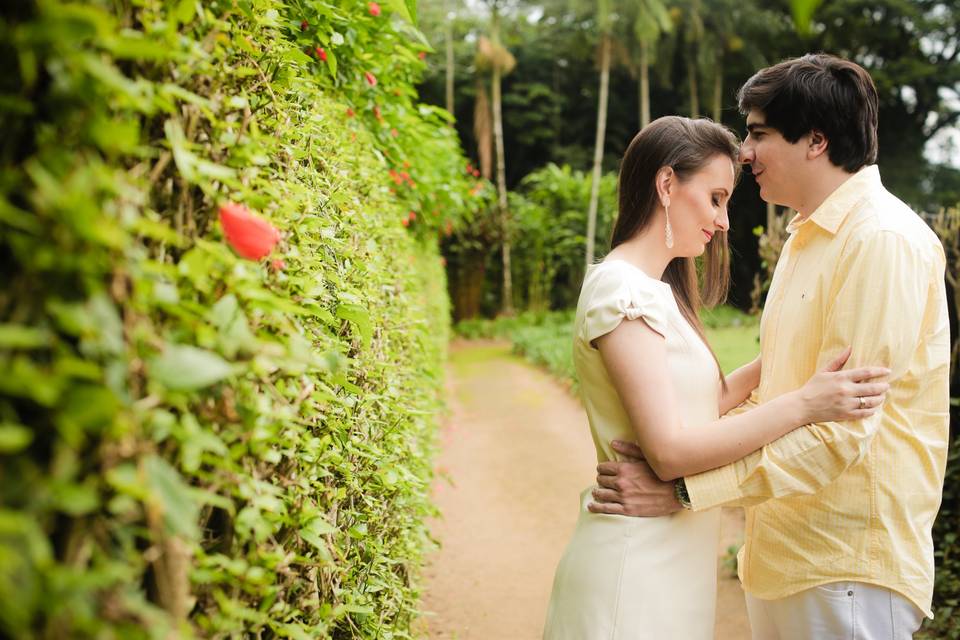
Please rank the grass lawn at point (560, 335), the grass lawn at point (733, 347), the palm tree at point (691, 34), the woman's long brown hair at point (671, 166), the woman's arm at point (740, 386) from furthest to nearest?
the palm tree at point (691, 34)
the grass lawn at point (560, 335)
the grass lawn at point (733, 347)
the woman's arm at point (740, 386)
the woman's long brown hair at point (671, 166)

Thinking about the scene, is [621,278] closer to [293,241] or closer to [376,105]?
[293,241]

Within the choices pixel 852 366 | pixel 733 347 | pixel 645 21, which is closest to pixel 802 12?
pixel 852 366

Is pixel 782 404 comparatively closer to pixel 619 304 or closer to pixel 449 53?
pixel 619 304

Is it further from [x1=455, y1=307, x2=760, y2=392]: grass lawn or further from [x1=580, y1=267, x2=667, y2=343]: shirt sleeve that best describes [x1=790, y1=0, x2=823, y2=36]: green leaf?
[x1=455, y1=307, x2=760, y2=392]: grass lawn

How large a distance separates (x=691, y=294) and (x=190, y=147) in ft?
5.00

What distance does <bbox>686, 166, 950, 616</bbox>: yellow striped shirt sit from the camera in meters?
1.59

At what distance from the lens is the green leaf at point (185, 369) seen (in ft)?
2.17

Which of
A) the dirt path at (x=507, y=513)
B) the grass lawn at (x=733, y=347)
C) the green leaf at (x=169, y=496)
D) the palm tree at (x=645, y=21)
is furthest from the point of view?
the palm tree at (x=645, y=21)

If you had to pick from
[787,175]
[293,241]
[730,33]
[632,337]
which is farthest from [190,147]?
[730,33]

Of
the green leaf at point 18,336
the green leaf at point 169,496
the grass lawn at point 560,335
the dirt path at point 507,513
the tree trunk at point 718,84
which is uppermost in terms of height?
the tree trunk at point 718,84

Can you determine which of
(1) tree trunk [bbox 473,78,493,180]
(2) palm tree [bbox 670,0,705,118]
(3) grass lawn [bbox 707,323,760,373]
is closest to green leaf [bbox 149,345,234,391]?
(3) grass lawn [bbox 707,323,760,373]

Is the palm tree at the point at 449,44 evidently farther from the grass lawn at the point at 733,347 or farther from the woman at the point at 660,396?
the woman at the point at 660,396

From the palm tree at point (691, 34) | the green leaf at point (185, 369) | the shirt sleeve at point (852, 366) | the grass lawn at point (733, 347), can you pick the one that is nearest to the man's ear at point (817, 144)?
the shirt sleeve at point (852, 366)

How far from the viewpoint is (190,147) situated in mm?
888
